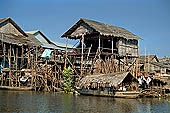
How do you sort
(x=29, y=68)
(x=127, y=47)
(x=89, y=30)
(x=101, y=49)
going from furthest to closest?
(x=127, y=47)
(x=101, y=49)
(x=89, y=30)
(x=29, y=68)

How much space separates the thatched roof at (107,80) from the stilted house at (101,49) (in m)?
2.85

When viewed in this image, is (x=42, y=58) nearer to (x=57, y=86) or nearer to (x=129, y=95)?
(x=57, y=86)

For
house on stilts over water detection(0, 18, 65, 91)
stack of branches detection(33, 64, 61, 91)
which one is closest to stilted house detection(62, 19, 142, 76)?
house on stilts over water detection(0, 18, 65, 91)

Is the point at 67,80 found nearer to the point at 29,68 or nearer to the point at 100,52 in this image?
the point at 100,52

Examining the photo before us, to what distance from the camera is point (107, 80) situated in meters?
20.5

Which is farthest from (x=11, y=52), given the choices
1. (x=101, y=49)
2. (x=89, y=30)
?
(x=101, y=49)

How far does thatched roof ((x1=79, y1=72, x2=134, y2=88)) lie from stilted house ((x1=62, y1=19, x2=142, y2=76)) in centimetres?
285

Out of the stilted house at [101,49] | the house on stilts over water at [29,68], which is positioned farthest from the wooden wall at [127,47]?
the house on stilts over water at [29,68]

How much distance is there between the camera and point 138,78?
2341 centimetres

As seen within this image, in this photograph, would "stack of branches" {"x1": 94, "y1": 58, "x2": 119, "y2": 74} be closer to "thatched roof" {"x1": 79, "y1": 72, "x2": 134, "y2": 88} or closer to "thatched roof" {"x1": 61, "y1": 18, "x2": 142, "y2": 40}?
"thatched roof" {"x1": 79, "y1": 72, "x2": 134, "y2": 88}

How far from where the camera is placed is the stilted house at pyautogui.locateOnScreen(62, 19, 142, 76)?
83.3ft

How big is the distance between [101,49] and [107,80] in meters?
8.09

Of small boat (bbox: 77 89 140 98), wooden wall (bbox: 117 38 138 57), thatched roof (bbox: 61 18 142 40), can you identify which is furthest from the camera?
wooden wall (bbox: 117 38 138 57)

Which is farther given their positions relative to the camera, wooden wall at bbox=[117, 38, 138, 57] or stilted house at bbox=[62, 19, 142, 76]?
wooden wall at bbox=[117, 38, 138, 57]
